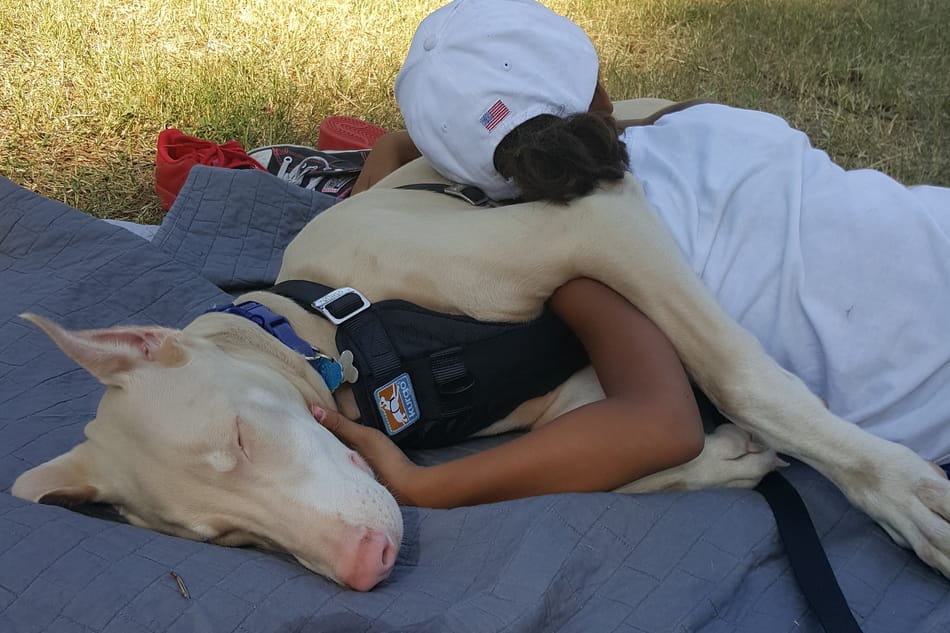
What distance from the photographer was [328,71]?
15.6 feet

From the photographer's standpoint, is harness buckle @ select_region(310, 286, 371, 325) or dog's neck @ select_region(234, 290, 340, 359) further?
dog's neck @ select_region(234, 290, 340, 359)

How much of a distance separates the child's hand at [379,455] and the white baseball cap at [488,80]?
0.74 meters

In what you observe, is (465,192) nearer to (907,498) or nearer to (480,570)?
(480,570)

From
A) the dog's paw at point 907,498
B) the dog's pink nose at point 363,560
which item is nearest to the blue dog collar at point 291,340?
the dog's pink nose at point 363,560

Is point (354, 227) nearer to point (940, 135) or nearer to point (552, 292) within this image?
point (552, 292)

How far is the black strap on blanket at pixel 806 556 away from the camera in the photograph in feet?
5.84

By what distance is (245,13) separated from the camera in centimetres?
523

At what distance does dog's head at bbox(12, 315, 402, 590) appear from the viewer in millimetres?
1652

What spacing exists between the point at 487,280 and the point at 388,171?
1.21 m

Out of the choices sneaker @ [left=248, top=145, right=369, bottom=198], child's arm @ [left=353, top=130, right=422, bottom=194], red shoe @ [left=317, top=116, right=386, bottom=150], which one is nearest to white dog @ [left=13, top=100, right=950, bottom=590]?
child's arm @ [left=353, top=130, right=422, bottom=194]

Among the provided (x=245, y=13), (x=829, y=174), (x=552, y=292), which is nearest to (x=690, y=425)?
(x=552, y=292)

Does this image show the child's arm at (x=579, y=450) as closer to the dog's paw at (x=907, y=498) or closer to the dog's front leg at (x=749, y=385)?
the dog's front leg at (x=749, y=385)

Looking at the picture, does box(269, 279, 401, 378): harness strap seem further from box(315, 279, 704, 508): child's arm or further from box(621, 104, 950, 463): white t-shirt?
box(621, 104, 950, 463): white t-shirt

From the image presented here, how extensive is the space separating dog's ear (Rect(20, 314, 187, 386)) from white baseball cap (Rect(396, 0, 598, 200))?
83 centimetres
